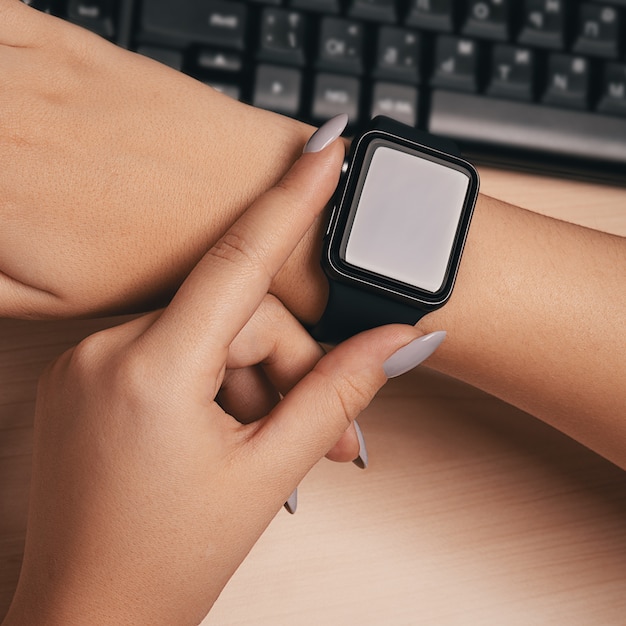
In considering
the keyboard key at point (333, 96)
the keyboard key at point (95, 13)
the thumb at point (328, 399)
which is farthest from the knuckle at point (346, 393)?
the keyboard key at point (95, 13)

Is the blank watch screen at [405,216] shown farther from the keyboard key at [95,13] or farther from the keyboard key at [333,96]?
the keyboard key at [95,13]

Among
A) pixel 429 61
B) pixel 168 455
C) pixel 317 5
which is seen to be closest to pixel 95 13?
pixel 317 5

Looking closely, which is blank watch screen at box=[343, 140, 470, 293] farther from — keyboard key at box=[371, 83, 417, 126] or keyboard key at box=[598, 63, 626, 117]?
keyboard key at box=[598, 63, 626, 117]

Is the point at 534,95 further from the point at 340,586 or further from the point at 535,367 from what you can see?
the point at 340,586

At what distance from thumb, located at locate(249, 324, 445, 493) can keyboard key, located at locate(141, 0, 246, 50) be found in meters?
0.30

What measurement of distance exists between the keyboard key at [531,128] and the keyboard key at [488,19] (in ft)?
0.21

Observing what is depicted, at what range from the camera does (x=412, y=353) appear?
490 mm

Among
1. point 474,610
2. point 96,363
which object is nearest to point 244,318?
point 96,363

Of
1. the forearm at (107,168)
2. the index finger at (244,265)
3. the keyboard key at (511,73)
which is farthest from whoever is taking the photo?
the keyboard key at (511,73)

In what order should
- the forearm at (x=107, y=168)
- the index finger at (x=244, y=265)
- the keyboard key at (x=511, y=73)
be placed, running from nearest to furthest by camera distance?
A: 1. the index finger at (x=244, y=265)
2. the forearm at (x=107, y=168)
3. the keyboard key at (x=511, y=73)

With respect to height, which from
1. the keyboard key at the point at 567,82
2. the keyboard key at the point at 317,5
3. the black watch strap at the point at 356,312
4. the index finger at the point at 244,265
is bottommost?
the black watch strap at the point at 356,312

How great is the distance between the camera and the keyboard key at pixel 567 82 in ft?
2.04

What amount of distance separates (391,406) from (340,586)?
6.1 inches

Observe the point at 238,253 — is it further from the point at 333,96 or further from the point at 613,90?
the point at 613,90
